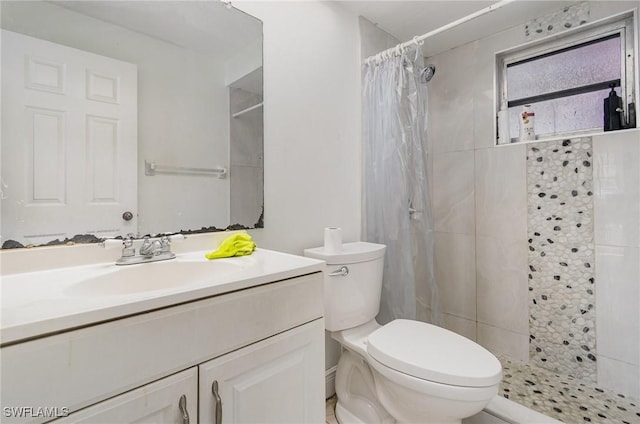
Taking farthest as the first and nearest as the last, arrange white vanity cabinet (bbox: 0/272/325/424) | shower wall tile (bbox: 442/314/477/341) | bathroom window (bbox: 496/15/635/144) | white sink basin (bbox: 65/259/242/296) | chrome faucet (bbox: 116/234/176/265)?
1. shower wall tile (bbox: 442/314/477/341)
2. bathroom window (bbox: 496/15/635/144)
3. chrome faucet (bbox: 116/234/176/265)
4. white sink basin (bbox: 65/259/242/296)
5. white vanity cabinet (bbox: 0/272/325/424)

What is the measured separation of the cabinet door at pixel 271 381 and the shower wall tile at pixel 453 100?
6.07ft

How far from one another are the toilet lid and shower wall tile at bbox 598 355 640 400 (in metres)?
1.02

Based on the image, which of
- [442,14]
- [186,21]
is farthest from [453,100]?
[186,21]

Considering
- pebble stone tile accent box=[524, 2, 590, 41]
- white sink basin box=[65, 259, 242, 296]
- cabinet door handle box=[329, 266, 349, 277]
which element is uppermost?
pebble stone tile accent box=[524, 2, 590, 41]

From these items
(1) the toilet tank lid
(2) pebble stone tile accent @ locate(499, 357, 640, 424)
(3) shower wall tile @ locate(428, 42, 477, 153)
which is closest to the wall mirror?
(1) the toilet tank lid

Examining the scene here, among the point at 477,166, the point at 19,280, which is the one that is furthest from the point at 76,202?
the point at 477,166

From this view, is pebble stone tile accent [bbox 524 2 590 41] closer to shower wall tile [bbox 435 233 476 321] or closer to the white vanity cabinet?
shower wall tile [bbox 435 233 476 321]

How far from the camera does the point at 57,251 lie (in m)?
0.87

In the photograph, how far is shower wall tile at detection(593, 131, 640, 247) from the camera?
1507 mm

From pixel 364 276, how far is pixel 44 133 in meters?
1.27

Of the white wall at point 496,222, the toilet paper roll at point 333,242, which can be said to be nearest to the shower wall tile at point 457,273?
the white wall at point 496,222

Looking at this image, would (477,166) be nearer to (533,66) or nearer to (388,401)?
(533,66)

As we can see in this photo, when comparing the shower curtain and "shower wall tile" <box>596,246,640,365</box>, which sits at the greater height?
the shower curtain

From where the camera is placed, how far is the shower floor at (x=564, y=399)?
139 cm
